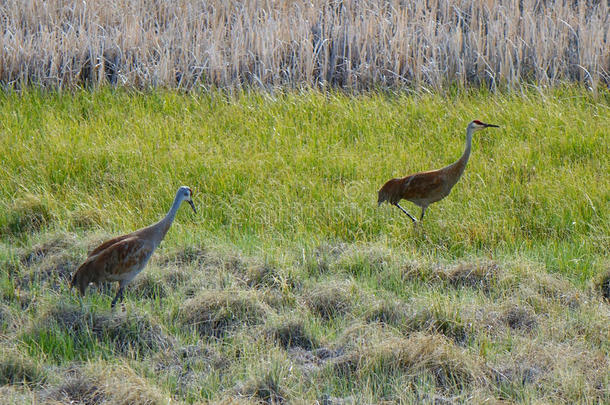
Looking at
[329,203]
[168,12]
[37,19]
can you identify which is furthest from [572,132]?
[37,19]

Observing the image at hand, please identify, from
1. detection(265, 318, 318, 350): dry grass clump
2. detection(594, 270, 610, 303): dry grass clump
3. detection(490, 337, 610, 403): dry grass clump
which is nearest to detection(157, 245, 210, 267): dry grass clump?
detection(265, 318, 318, 350): dry grass clump

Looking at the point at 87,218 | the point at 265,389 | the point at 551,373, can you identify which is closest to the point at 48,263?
the point at 87,218

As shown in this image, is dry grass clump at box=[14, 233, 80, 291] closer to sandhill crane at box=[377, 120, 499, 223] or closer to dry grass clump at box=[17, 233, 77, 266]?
dry grass clump at box=[17, 233, 77, 266]

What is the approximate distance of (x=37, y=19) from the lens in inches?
453

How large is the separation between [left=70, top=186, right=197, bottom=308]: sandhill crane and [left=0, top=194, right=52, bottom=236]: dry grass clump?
5.66 feet

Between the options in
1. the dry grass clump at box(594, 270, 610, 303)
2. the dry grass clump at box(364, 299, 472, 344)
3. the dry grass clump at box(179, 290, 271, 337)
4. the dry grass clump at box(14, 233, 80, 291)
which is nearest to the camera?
the dry grass clump at box(364, 299, 472, 344)

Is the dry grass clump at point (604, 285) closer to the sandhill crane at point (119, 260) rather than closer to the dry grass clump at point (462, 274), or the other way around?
the dry grass clump at point (462, 274)

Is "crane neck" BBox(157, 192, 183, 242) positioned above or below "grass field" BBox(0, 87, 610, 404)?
above

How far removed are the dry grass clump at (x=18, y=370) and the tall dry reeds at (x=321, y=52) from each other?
216 inches

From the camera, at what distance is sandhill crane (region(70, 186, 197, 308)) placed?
17.7 feet

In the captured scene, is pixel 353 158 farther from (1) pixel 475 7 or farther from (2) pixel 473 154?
(1) pixel 475 7

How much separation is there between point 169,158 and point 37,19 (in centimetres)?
471

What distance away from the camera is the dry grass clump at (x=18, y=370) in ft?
15.8

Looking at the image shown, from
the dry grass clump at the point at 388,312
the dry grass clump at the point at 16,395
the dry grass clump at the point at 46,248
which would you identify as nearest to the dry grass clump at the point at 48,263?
the dry grass clump at the point at 46,248
